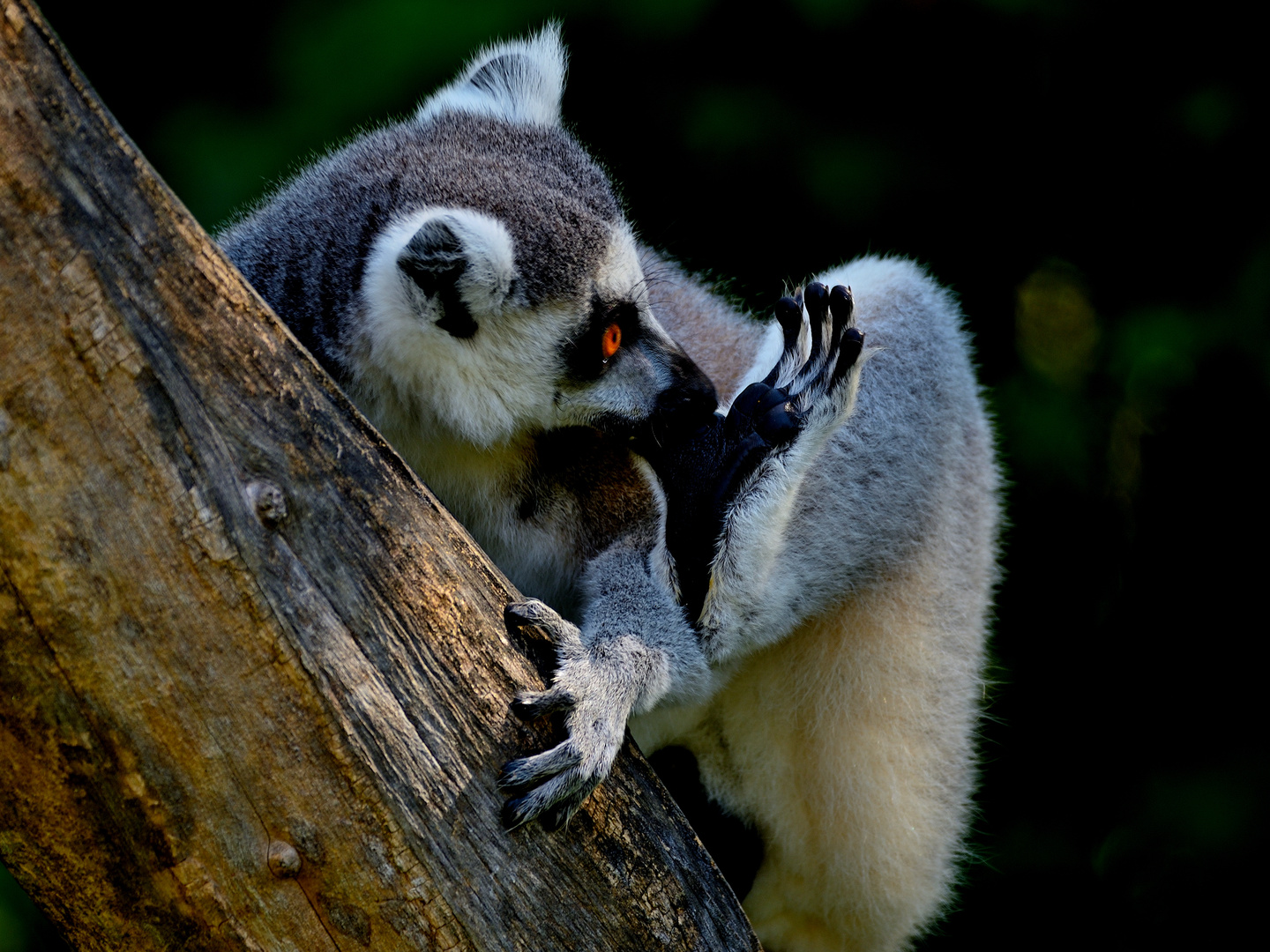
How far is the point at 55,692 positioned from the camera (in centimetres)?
134

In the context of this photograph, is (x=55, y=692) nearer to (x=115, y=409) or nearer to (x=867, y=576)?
(x=115, y=409)

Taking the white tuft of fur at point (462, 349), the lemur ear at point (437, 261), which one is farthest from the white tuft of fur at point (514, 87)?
the lemur ear at point (437, 261)

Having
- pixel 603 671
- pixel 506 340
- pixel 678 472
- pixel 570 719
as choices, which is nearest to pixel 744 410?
pixel 678 472

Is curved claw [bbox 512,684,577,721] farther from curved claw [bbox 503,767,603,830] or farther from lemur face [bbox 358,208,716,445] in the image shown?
lemur face [bbox 358,208,716,445]

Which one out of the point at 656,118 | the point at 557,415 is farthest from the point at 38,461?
the point at 656,118

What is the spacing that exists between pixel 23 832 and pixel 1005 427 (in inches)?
126

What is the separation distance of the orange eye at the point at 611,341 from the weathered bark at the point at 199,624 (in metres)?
0.75

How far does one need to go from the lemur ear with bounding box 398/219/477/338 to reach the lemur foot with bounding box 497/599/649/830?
0.68 metres

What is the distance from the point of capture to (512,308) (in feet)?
7.03

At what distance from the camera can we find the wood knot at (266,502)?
1.43 meters

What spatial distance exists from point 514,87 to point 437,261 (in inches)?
36.8

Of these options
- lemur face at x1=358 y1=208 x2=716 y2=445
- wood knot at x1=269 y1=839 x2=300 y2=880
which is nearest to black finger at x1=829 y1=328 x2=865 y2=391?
lemur face at x1=358 y1=208 x2=716 y2=445

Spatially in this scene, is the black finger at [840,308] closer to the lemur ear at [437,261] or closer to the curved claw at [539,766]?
the lemur ear at [437,261]

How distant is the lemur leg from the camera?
2080 millimetres
